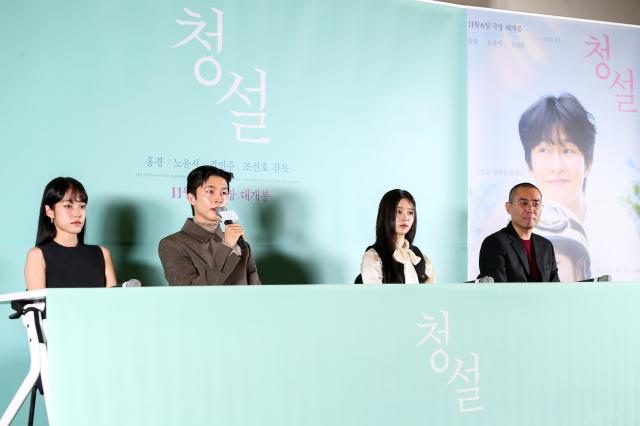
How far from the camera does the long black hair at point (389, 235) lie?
10.9ft

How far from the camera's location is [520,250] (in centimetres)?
356

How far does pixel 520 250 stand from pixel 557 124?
114 centimetres

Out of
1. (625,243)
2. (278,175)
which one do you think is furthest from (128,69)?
(625,243)

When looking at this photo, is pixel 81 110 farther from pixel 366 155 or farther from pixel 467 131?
pixel 467 131

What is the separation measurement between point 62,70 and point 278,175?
113 centimetres

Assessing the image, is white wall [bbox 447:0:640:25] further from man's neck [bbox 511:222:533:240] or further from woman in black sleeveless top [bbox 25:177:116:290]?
woman in black sleeveless top [bbox 25:177:116:290]

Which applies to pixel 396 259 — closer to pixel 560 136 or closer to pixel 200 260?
pixel 200 260

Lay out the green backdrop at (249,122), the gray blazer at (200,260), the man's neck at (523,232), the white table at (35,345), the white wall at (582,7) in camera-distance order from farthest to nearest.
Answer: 1. the white wall at (582,7)
2. the man's neck at (523,232)
3. the green backdrop at (249,122)
4. the gray blazer at (200,260)
5. the white table at (35,345)

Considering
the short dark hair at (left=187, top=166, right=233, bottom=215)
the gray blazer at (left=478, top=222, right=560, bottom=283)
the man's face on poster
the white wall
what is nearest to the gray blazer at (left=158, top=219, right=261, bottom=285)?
the short dark hair at (left=187, top=166, right=233, bottom=215)

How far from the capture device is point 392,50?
4.13 m

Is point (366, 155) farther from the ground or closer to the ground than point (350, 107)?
closer to the ground

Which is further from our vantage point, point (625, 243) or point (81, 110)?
point (625, 243)

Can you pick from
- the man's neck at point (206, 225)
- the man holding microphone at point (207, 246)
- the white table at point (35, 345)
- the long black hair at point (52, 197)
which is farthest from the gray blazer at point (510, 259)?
the white table at point (35, 345)

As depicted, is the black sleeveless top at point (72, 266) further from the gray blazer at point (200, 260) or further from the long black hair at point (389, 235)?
the long black hair at point (389, 235)
